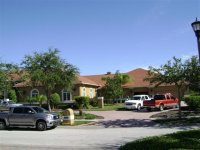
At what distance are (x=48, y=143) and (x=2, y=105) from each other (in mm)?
26747

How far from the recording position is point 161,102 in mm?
36875

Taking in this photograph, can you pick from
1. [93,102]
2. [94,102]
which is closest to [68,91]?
[93,102]

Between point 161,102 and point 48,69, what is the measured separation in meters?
12.6

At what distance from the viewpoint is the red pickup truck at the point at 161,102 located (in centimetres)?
3609

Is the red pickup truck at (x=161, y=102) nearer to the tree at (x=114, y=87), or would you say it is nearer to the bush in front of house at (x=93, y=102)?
the bush in front of house at (x=93, y=102)

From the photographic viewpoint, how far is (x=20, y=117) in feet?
77.0

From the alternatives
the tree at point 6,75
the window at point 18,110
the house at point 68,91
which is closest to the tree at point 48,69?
the tree at point 6,75

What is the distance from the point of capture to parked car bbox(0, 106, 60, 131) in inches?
908

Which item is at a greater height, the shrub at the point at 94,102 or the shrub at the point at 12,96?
the shrub at the point at 12,96

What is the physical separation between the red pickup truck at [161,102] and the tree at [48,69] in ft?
28.9

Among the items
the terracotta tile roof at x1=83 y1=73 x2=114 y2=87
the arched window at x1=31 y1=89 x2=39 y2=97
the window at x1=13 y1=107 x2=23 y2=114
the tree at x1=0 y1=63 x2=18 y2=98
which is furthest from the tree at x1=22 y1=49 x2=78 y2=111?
the terracotta tile roof at x1=83 y1=73 x2=114 y2=87

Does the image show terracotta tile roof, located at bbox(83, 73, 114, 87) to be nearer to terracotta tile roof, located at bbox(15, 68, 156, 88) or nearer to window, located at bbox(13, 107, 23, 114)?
terracotta tile roof, located at bbox(15, 68, 156, 88)

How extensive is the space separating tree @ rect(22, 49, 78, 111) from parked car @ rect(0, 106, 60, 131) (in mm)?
8874

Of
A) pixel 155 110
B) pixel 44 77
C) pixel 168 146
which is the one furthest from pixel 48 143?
pixel 155 110
